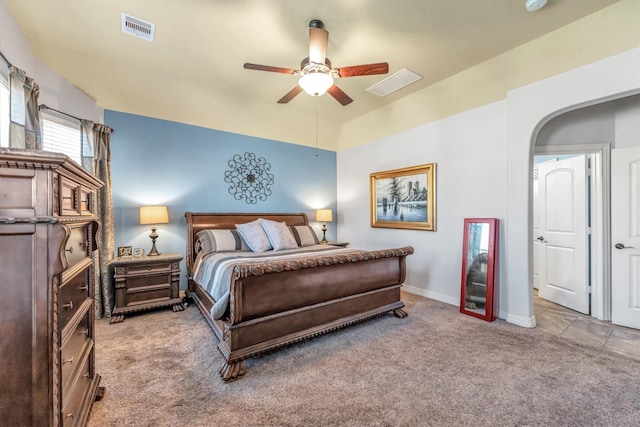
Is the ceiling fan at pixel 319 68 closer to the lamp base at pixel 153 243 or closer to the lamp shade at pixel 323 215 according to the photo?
the lamp base at pixel 153 243

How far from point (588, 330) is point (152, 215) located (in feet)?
17.2

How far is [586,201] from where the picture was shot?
3.30 metres

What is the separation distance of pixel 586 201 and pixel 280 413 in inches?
165

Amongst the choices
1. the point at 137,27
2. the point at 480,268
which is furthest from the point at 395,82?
the point at 137,27

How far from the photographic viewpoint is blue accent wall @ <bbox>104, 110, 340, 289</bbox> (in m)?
3.57

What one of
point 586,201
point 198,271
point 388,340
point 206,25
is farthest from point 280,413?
point 586,201

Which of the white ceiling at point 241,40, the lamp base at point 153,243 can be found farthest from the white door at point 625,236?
the lamp base at point 153,243

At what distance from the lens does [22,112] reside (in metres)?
2.10

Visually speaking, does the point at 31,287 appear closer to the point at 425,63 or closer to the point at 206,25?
the point at 206,25

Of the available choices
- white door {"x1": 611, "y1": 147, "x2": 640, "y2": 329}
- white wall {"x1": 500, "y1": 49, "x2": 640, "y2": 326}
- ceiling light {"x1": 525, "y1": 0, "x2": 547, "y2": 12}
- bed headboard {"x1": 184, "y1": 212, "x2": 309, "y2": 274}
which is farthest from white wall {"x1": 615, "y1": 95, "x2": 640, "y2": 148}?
bed headboard {"x1": 184, "y1": 212, "x2": 309, "y2": 274}

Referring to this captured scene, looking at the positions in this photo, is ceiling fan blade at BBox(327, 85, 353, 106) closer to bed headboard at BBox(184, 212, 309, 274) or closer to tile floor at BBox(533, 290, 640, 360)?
bed headboard at BBox(184, 212, 309, 274)

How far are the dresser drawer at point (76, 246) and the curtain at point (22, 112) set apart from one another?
1.26 meters

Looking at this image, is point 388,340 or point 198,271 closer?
point 388,340

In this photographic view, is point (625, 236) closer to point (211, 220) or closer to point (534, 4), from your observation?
point (534, 4)
